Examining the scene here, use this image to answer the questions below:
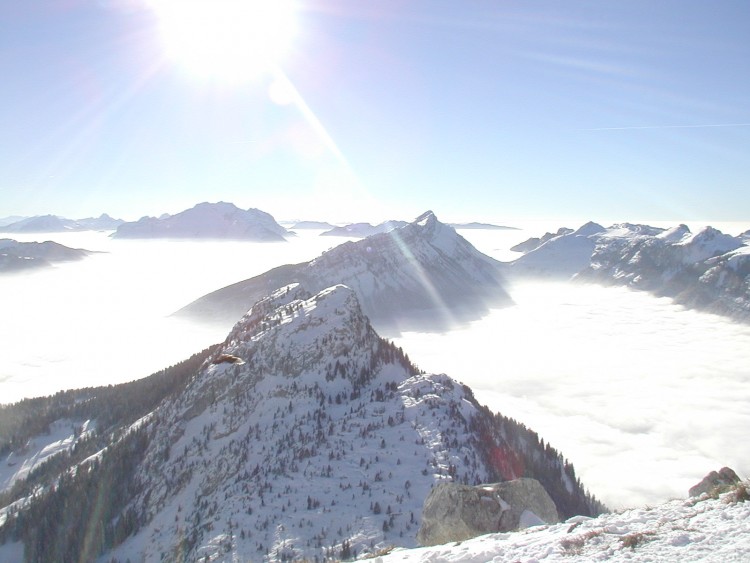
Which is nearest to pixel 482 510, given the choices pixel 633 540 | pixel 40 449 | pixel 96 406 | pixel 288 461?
pixel 633 540

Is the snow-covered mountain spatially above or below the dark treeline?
below

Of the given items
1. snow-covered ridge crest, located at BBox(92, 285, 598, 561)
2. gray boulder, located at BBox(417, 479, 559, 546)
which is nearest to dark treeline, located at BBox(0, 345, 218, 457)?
snow-covered ridge crest, located at BBox(92, 285, 598, 561)

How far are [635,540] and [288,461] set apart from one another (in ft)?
232

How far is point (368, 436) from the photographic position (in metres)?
87.1

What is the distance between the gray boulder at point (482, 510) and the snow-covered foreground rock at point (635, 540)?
14901mm

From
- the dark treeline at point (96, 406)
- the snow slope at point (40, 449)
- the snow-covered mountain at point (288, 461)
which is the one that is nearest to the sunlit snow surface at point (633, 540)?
the snow-covered mountain at point (288, 461)

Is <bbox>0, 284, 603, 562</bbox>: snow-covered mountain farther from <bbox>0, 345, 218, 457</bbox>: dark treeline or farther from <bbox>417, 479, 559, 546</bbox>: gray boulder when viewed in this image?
<bbox>0, 345, 218, 457</bbox>: dark treeline

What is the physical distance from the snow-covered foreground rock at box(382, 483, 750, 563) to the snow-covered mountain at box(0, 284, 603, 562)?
39243 mm

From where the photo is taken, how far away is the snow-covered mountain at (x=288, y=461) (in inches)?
2694

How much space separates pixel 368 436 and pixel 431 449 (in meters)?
12.7

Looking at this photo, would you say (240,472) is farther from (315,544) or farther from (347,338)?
(347,338)

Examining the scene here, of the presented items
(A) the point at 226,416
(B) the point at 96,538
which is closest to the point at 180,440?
(A) the point at 226,416

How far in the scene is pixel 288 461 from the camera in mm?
82938

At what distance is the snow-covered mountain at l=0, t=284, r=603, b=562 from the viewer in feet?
225
